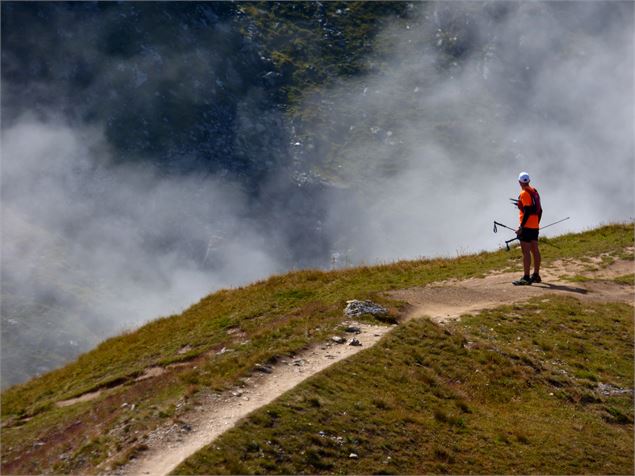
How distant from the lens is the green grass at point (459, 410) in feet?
56.5

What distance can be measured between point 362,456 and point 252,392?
4250 millimetres

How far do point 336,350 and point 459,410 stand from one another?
15.6ft

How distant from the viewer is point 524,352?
24.3 metres

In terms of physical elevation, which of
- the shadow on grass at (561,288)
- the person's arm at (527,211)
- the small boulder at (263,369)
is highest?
the person's arm at (527,211)

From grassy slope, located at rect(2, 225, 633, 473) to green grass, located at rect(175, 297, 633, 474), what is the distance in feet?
9.14

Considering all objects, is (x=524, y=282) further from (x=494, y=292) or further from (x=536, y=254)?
(x=494, y=292)

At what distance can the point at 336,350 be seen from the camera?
23.4m

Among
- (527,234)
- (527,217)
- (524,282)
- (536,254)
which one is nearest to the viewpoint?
(527,217)

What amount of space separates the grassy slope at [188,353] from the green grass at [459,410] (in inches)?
110

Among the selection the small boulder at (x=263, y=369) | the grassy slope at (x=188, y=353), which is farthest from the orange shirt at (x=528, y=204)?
the small boulder at (x=263, y=369)

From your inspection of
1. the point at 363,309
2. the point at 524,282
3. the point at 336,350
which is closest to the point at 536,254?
the point at 524,282

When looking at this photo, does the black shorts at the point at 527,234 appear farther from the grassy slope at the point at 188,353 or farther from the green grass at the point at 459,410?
the green grass at the point at 459,410

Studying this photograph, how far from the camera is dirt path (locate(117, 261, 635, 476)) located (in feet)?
57.2

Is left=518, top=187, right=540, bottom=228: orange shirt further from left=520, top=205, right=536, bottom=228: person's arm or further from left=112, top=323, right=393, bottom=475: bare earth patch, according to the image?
left=112, top=323, right=393, bottom=475: bare earth patch
